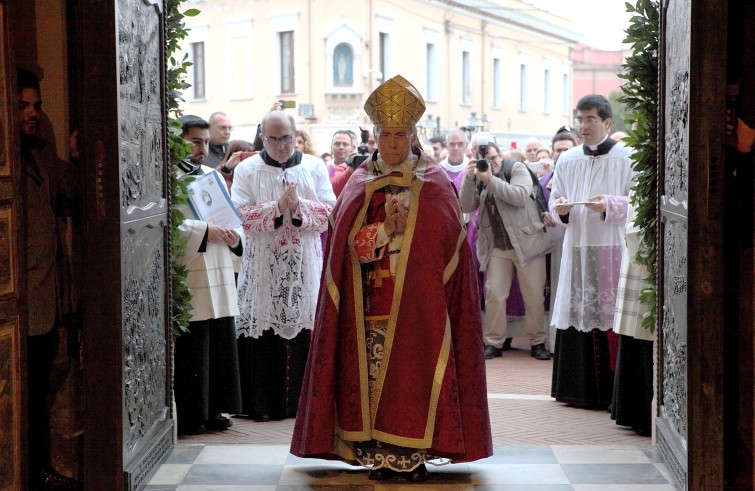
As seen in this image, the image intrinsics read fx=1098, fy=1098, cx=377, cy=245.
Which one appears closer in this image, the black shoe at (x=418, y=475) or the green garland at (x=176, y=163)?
the black shoe at (x=418, y=475)

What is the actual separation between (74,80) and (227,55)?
28246mm

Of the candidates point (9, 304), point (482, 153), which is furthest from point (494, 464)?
point (482, 153)

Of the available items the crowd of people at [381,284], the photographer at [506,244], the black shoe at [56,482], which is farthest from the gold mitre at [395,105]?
the photographer at [506,244]

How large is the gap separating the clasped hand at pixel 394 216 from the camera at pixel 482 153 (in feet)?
13.4

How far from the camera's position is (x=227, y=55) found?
1302 inches

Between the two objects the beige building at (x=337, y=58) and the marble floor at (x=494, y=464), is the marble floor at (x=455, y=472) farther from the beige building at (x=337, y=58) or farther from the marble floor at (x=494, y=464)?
the beige building at (x=337, y=58)

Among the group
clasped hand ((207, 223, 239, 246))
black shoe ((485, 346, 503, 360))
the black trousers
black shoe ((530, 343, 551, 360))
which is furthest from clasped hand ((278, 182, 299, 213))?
black shoe ((530, 343, 551, 360))

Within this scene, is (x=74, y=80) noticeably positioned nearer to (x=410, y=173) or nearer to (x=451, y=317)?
(x=410, y=173)

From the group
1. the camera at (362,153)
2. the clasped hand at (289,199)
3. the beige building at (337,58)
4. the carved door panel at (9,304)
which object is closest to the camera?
the carved door panel at (9,304)

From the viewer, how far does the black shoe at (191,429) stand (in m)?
6.97

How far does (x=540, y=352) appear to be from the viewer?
1023 cm

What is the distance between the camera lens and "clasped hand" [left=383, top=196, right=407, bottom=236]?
5426 mm

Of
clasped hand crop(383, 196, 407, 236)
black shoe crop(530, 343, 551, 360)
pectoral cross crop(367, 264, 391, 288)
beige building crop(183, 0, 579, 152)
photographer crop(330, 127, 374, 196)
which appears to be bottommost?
black shoe crop(530, 343, 551, 360)

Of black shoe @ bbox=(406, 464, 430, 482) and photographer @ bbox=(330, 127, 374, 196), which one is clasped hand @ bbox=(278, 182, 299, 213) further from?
black shoe @ bbox=(406, 464, 430, 482)
